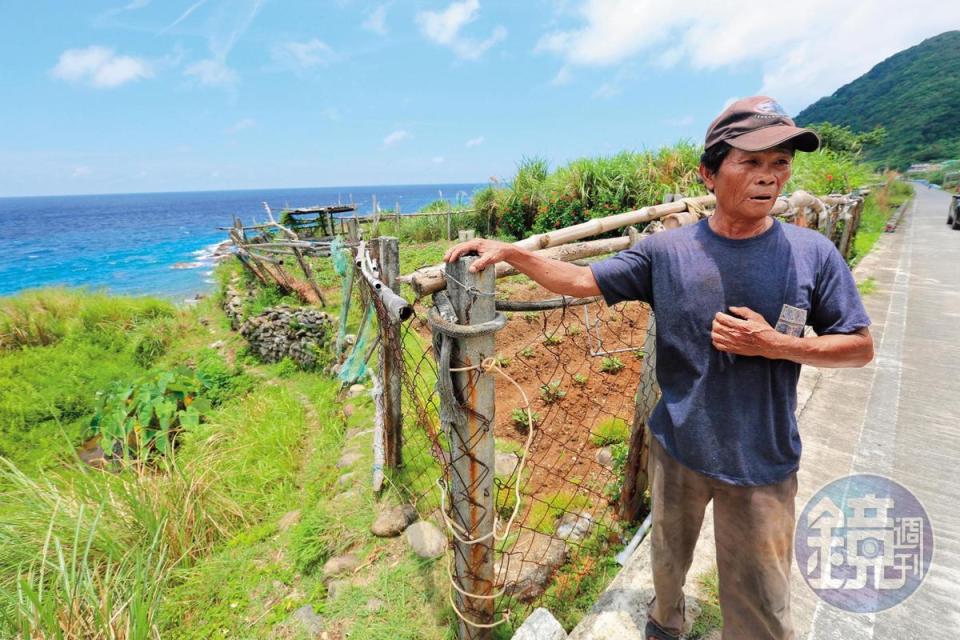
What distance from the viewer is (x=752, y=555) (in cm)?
139

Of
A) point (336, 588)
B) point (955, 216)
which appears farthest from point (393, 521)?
point (955, 216)

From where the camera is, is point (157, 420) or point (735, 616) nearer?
point (735, 616)

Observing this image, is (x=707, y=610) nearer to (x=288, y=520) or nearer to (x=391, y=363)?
(x=391, y=363)

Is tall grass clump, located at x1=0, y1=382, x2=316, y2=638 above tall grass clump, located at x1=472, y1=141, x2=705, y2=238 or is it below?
below

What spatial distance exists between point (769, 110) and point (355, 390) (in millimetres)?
4881

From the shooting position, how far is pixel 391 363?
300 centimetres

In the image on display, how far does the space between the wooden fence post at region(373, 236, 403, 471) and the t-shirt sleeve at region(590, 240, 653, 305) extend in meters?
1.28

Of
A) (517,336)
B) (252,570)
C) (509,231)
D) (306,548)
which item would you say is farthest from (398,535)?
(509,231)

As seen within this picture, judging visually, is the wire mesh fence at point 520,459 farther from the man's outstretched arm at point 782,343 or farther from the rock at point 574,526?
the man's outstretched arm at point 782,343

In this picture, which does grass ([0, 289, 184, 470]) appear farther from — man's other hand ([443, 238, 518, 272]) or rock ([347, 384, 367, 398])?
man's other hand ([443, 238, 518, 272])

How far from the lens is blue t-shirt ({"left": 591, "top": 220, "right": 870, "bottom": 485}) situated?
129cm

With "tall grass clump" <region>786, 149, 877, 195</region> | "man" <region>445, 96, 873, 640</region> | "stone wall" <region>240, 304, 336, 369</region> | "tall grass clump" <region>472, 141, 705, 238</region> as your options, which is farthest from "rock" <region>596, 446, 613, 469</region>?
"tall grass clump" <region>786, 149, 877, 195</region>

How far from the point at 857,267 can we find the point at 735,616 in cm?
983

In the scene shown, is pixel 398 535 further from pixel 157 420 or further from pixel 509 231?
pixel 509 231
